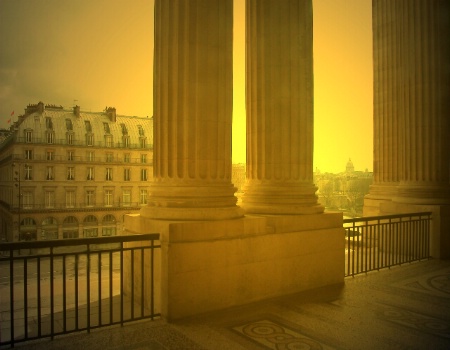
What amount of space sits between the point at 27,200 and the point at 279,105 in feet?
171

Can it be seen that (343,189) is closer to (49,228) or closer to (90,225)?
(90,225)

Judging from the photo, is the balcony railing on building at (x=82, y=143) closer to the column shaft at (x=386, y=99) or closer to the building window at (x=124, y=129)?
the building window at (x=124, y=129)

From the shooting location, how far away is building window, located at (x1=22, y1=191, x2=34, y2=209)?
51531 mm

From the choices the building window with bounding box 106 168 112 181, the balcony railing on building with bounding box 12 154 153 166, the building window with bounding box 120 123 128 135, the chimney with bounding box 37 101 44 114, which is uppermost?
the chimney with bounding box 37 101 44 114

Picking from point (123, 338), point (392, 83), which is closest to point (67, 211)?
point (392, 83)

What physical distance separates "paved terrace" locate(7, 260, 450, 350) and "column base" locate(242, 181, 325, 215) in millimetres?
1471

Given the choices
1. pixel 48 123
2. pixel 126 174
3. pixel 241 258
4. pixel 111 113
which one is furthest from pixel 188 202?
pixel 126 174

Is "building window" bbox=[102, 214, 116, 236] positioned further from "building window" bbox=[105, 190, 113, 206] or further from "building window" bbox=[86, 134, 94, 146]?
"building window" bbox=[86, 134, 94, 146]

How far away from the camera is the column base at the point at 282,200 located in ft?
24.1

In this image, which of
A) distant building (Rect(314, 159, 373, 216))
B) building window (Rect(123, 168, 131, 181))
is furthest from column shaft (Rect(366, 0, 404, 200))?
building window (Rect(123, 168, 131, 181))

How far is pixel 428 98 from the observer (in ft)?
33.8

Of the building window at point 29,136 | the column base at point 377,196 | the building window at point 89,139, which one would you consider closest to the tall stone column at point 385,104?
the column base at point 377,196

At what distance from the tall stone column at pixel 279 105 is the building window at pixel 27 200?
5091 cm

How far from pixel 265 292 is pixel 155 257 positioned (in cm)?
190
